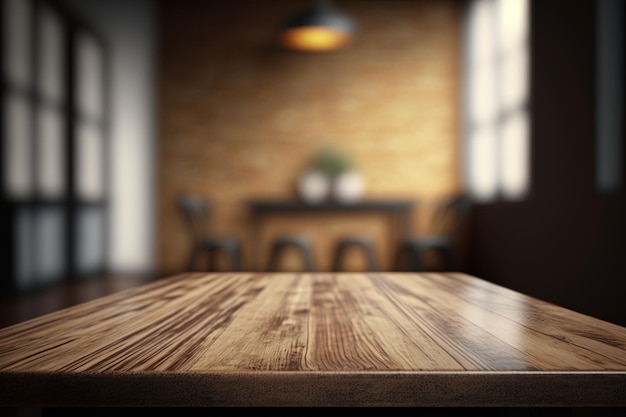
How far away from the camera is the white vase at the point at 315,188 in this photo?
16.5ft

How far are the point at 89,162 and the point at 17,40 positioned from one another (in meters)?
1.46

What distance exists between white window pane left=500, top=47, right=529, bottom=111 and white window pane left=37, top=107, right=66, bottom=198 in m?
4.06

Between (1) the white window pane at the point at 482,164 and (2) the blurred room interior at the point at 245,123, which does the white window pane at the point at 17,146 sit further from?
(1) the white window pane at the point at 482,164

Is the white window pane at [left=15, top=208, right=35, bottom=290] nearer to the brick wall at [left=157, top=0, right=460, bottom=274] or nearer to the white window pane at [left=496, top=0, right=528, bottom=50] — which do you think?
the brick wall at [left=157, top=0, right=460, bottom=274]

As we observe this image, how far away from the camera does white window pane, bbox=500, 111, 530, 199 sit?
403 cm

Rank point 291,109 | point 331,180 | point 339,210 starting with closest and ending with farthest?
point 339,210 < point 331,180 < point 291,109

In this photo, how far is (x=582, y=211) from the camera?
10.1ft

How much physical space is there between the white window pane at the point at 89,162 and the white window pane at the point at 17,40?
95cm

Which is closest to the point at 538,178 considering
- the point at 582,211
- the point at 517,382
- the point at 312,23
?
the point at 582,211

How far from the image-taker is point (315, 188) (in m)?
5.04

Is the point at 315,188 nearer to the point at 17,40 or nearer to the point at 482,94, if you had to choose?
the point at 482,94

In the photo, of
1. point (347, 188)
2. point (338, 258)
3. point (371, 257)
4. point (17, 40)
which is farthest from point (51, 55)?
point (371, 257)

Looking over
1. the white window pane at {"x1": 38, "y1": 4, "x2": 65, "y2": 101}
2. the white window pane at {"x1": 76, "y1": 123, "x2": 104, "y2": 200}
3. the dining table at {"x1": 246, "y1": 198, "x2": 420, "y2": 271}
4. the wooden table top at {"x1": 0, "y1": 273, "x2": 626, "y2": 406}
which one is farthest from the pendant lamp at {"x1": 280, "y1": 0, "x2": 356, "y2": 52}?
the wooden table top at {"x1": 0, "y1": 273, "x2": 626, "y2": 406}

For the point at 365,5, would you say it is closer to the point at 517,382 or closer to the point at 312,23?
the point at 312,23
